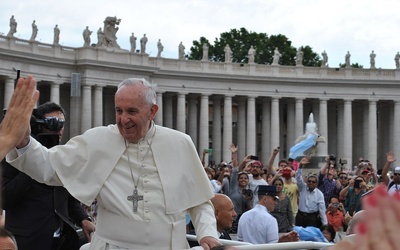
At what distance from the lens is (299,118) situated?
76.8m

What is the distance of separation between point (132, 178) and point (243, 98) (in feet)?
235

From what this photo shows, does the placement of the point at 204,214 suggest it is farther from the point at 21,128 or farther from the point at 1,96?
the point at 1,96

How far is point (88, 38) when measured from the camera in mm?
67625

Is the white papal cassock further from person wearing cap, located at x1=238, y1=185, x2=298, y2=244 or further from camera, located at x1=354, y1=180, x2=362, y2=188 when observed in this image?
camera, located at x1=354, y1=180, x2=362, y2=188

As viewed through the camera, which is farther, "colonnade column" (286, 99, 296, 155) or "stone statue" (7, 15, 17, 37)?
"colonnade column" (286, 99, 296, 155)

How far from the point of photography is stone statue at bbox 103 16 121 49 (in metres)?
69.3

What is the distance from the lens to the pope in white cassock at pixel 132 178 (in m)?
5.93

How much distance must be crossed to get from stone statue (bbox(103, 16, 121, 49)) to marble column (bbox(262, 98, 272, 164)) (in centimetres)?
1931

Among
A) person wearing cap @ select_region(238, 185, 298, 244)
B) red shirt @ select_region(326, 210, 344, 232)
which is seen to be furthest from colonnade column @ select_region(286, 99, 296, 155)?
person wearing cap @ select_region(238, 185, 298, 244)

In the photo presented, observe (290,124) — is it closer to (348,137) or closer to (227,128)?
(348,137)

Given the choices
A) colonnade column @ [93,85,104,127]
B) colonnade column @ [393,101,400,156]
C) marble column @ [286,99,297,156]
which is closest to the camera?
colonnade column @ [93,85,104,127]

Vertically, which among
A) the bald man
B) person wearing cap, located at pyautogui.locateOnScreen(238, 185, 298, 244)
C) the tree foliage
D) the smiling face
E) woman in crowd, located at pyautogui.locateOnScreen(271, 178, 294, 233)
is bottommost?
woman in crowd, located at pyautogui.locateOnScreen(271, 178, 294, 233)

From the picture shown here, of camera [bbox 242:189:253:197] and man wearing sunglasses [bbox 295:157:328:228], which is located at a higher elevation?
camera [bbox 242:189:253:197]

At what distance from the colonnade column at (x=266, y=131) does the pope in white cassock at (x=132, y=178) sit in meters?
71.6
